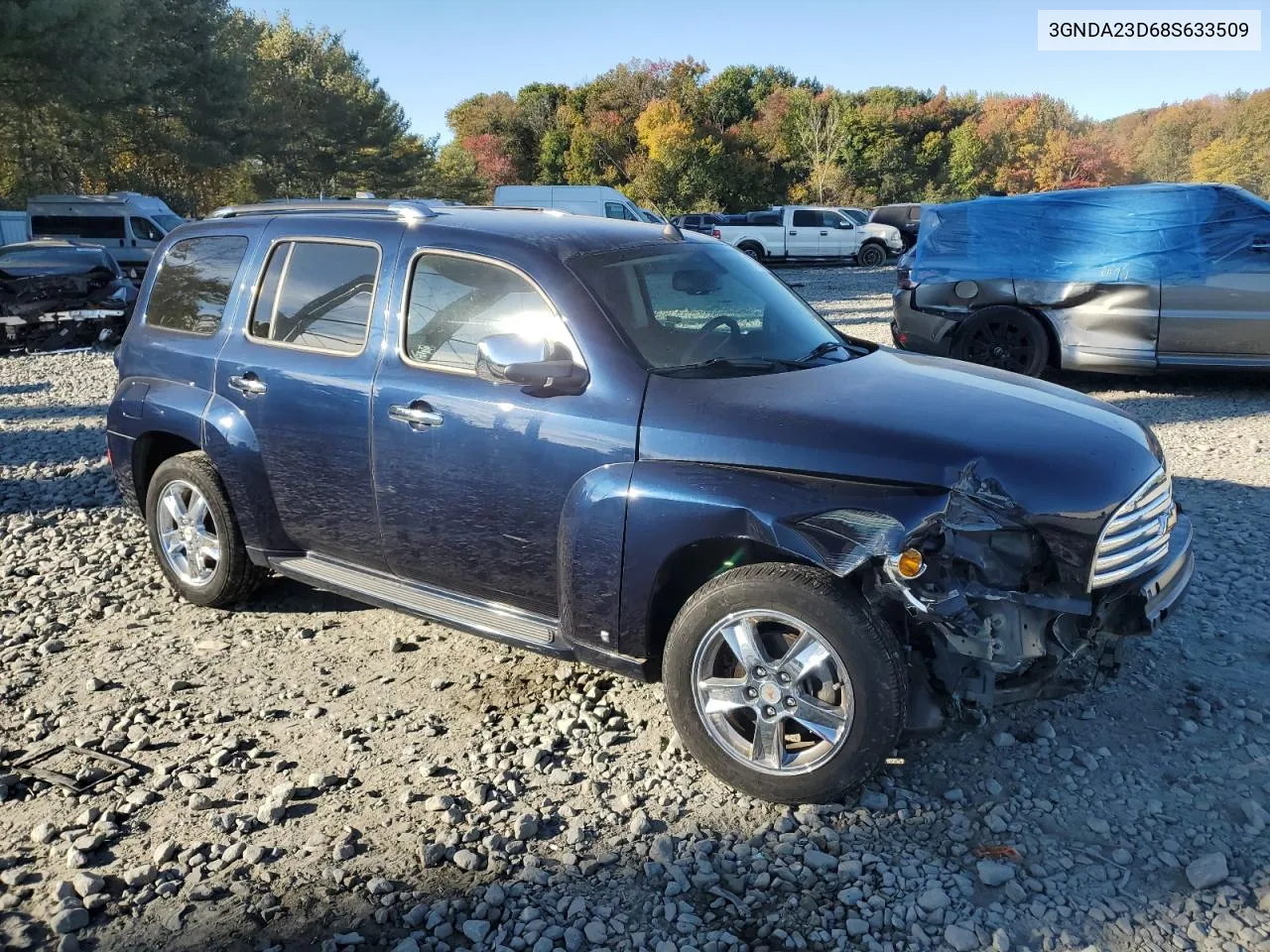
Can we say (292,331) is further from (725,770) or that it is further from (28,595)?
(725,770)

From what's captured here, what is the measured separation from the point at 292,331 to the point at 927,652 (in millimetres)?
2981

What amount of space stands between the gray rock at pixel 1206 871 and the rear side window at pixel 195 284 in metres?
4.42

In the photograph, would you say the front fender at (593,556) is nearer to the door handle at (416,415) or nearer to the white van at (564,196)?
the door handle at (416,415)

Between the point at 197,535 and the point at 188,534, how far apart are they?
0.07 metres

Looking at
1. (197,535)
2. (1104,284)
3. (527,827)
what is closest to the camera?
(527,827)

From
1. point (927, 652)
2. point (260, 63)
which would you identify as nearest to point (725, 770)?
point (927, 652)

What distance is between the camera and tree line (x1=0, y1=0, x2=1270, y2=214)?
1374 inches

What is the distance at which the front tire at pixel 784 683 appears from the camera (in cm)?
303

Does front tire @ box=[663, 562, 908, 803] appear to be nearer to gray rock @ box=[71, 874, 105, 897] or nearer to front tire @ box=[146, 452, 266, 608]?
gray rock @ box=[71, 874, 105, 897]

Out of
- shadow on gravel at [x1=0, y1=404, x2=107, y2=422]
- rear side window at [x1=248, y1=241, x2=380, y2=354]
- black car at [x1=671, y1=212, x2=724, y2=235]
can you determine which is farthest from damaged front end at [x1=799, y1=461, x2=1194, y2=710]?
black car at [x1=671, y1=212, x2=724, y2=235]

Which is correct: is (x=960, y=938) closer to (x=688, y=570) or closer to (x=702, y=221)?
(x=688, y=570)

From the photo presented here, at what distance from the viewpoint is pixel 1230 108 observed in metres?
69.8

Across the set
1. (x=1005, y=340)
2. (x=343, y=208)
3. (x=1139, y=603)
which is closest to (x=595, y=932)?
(x=1139, y=603)

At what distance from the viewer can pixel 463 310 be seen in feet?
12.9
